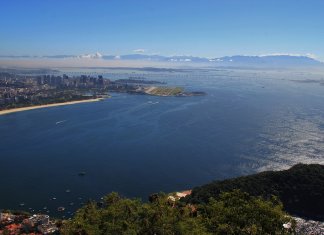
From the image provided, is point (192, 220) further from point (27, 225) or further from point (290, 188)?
point (290, 188)

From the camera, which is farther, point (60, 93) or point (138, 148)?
point (60, 93)

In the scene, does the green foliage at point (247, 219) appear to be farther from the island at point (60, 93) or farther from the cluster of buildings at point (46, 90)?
the cluster of buildings at point (46, 90)

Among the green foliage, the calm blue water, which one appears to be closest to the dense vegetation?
the green foliage

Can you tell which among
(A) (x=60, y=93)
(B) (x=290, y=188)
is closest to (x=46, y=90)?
(A) (x=60, y=93)

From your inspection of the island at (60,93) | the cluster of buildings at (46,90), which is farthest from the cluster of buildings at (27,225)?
the cluster of buildings at (46,90)

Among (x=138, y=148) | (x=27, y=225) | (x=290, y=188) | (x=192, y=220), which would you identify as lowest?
(x=138, y=148)
